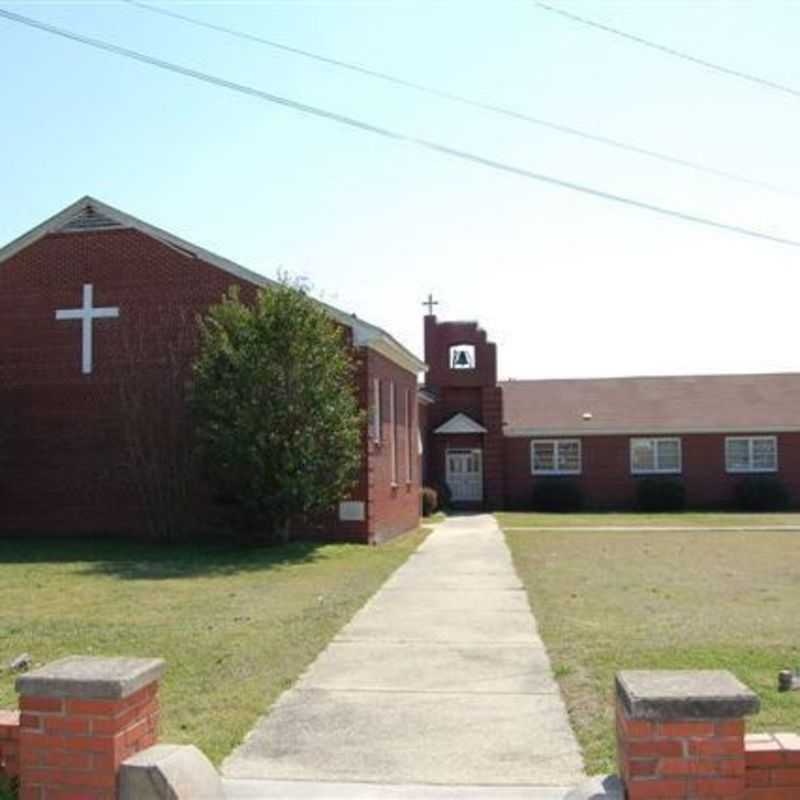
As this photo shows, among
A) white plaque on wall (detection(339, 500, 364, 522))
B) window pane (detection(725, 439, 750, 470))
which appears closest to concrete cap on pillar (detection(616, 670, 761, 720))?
white plaque on wall (detection(339, 500, 364, 522))

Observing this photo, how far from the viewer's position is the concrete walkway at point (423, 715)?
5.87 m

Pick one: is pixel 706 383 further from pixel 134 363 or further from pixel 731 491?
pixel 134 363

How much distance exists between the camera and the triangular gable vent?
22.4 metres

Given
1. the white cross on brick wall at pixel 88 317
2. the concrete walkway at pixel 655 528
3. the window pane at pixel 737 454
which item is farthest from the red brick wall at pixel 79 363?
the window pane at pixel 737 454

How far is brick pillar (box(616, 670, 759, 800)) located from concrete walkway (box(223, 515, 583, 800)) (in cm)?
98

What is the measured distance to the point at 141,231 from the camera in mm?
22156

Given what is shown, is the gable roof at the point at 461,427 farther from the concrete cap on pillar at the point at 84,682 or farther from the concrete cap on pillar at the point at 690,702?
the concrete cap on pillar at the point at 690,702

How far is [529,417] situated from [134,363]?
72.0 feet

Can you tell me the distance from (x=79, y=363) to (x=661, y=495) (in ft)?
75.6

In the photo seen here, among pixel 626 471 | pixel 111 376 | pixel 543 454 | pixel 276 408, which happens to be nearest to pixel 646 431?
pixel 626 471

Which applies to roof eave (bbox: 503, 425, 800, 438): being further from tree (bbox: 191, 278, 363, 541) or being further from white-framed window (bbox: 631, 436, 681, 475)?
tree (bbox: 191, 278, 363, 541)

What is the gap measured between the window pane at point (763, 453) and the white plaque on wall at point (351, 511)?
23031 millimetres

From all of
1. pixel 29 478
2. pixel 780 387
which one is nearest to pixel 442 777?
pixel 29 478

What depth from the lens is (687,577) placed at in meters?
15.7
